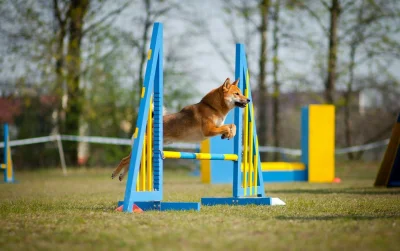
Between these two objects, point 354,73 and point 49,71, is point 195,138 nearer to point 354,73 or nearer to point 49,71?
point 49,71

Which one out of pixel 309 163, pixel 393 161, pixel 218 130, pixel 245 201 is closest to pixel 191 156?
pixel 218 130

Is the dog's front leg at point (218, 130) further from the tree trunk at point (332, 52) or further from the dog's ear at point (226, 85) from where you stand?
the tree trunk at point (332, 52)

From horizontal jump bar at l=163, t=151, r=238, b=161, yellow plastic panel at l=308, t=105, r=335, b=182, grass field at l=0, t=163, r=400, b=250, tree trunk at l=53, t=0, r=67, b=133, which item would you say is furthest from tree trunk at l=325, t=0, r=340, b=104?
grass field at l=0, t=163, r=400, b=250

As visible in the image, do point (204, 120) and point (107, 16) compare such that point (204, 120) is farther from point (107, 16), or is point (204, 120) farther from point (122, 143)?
point (107, 16)

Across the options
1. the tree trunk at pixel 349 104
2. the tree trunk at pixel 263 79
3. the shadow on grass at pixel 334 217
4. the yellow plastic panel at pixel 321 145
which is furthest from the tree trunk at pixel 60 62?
the shadow on grass at pixel 334 217

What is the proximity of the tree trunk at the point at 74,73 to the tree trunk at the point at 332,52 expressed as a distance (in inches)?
349

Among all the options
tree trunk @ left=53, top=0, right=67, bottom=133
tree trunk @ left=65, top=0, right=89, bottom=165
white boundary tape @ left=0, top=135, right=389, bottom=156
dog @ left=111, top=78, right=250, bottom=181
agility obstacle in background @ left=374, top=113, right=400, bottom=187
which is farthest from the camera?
tree trunk @ left=65, top=0, right=89, bottom=165

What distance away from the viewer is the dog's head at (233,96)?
641 cm

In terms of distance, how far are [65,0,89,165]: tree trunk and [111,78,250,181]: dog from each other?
13823mm

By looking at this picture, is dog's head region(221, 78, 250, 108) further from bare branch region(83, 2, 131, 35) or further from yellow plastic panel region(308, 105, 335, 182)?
bare branch region(83, 2, 131, 35)

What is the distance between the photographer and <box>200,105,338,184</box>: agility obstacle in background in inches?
483

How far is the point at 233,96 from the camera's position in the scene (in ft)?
21.1

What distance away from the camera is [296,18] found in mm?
20812

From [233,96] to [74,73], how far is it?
14.5m
